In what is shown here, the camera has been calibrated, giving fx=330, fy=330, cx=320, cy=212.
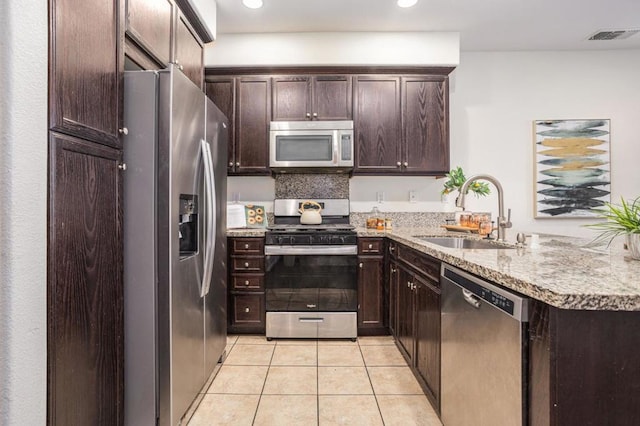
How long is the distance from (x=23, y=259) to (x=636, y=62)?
505 centimetres

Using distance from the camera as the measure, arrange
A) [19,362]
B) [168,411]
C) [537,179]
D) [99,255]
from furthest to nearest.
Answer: [537,179]
[168,411]
[99,255]
[19,362]

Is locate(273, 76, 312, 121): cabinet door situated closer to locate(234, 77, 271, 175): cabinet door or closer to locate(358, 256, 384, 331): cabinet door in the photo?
locate(234, 77, 271, 175): cabinet door

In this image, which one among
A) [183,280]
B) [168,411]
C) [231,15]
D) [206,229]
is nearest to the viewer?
[168,411]

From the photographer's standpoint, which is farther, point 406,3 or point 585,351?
point 406,3

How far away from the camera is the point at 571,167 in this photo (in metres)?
3.33

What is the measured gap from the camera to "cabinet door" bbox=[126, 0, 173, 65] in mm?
1549

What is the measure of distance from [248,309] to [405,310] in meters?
1.30

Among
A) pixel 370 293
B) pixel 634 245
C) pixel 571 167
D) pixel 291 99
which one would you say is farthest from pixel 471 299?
pixel 571 167

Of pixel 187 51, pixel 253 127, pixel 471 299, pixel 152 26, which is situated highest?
pixel 187 51

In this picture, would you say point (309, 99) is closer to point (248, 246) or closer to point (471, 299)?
point (248, 246)

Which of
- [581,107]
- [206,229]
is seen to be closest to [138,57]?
[206,229]

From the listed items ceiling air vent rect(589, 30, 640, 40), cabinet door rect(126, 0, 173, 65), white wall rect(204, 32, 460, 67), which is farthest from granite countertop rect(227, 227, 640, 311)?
ceiling air vent rect(589, 30, 640, 40)

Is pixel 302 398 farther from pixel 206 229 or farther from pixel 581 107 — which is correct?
pixel 581 107

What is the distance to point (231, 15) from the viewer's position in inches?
108
